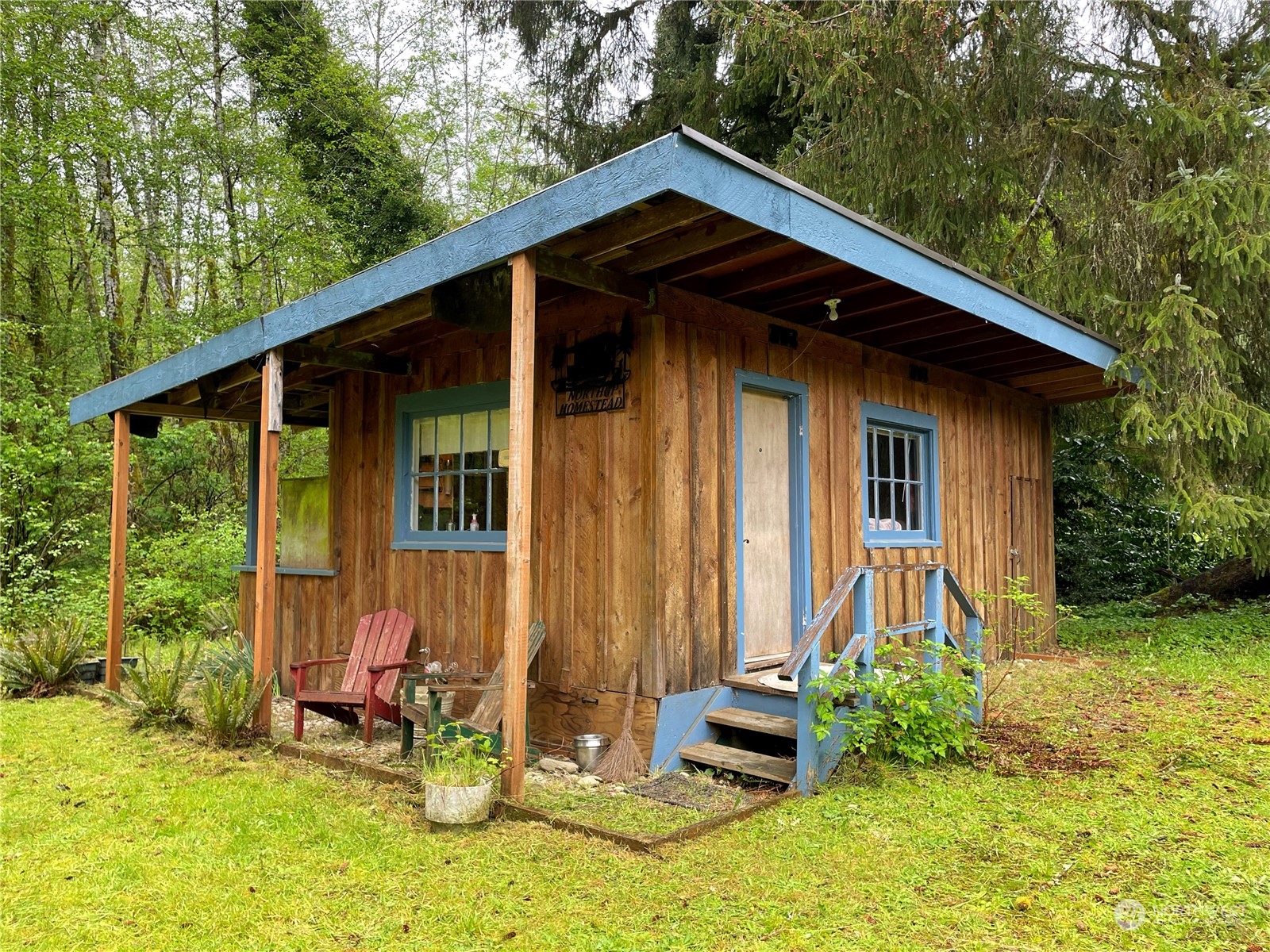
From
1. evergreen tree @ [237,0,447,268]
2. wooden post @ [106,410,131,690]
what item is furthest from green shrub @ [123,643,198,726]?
evergreen tree @ [237,0,447,268]

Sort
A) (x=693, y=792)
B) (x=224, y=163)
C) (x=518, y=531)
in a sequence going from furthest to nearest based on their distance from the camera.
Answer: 1. (x=224, y=163)
2. (x=693, y=792)
3. (x=518, y=531)

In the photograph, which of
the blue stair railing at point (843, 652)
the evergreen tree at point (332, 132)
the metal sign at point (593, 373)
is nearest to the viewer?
the blue stair railing at point (843, 652)

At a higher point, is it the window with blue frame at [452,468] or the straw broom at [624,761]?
the window with blue frame at [452,468]

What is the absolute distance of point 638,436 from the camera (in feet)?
15.5

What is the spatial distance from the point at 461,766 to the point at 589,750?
973 millimetres

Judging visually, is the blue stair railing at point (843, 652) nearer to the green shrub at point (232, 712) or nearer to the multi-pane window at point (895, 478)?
the multi-pane window at point (895, 478)

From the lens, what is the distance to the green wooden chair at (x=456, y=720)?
4.36m

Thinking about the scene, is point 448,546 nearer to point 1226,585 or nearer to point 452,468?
point 452,468

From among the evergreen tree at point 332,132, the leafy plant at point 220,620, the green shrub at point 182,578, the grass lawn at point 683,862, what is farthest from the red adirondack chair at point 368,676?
the evergreen tree at point 332,132

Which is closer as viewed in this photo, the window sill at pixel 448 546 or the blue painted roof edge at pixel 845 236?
the blue painted roof edge at pixel 845 236

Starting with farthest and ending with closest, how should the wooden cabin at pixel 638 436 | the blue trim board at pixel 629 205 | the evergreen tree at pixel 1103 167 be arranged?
the evergreen tree at pixel 1103 167, the wooden cabin at pixel 638 436, the blue trim board at pixel 629 205

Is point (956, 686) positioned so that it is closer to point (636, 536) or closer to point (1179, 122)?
point (636, 536)

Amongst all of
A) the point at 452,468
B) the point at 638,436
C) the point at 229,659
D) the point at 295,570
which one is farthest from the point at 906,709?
the point at 229,659

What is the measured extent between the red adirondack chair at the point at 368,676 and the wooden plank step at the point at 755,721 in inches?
72.8
